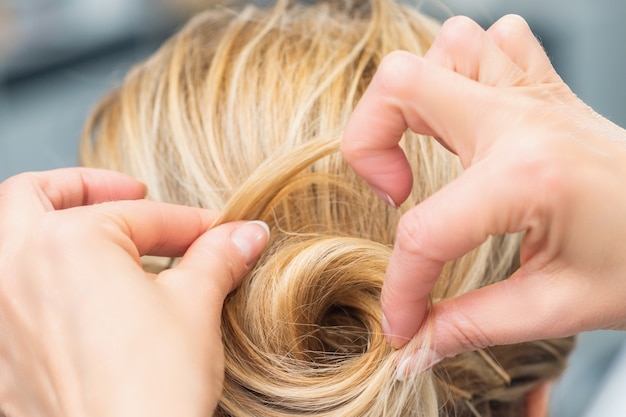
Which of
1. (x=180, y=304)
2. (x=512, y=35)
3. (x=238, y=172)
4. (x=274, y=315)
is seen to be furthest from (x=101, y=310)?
(x=512, y=35)

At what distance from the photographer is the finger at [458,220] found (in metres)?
0.57

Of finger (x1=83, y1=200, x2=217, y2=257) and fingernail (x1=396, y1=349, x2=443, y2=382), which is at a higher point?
finger (x1=83, y1=200, x2=217, y2=257)

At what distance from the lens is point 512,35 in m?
0.70

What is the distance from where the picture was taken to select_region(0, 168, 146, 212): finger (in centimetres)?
72

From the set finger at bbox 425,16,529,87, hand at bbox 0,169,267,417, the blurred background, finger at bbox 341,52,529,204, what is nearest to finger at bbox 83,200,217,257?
hand at bbox 0,169,267,417

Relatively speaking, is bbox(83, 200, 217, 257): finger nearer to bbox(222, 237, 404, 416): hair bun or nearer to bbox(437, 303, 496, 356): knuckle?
bbox(222, 237, 404, 416): hair bun

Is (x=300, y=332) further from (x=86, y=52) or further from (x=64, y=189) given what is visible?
(x=86, y=52)

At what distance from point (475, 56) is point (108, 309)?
0.39 metres

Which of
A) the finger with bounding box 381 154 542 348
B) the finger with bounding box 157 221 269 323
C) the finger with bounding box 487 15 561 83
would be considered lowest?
the finger with bounding box 157 221 269 323

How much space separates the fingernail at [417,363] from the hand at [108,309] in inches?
6.6

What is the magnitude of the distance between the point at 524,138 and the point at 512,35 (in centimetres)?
17

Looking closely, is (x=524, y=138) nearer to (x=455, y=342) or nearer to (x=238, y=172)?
(x=455, y=342)

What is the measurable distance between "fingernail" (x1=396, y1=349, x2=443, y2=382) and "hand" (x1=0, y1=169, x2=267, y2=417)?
17 cm

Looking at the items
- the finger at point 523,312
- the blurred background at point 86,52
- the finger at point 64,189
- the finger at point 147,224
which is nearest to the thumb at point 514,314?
the finger at point 523,312
